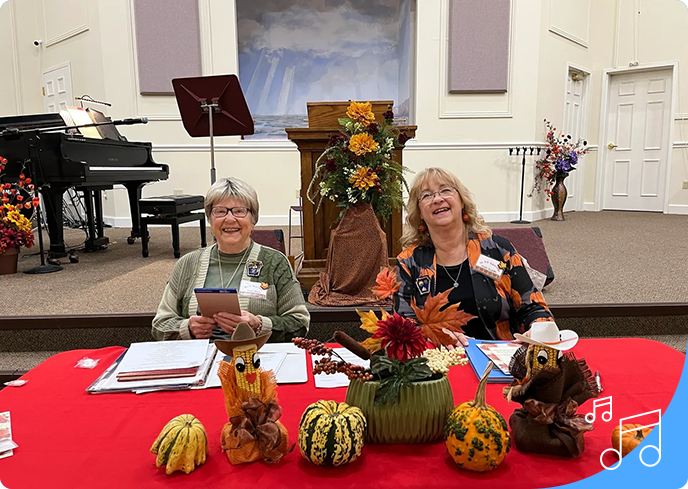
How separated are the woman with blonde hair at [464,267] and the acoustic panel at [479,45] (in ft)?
17.1

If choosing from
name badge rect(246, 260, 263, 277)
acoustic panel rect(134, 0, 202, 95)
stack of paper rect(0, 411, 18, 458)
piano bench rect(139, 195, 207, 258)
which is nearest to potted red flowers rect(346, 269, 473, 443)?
stack of paper rect(0, 411, 18, 458)

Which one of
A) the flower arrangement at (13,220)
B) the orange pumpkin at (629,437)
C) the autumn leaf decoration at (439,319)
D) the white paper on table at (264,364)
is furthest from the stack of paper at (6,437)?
the flower arrangement at (13,220)

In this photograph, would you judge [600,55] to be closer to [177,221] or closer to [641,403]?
[177,221]

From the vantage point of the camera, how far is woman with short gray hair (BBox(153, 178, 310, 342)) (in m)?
1.74

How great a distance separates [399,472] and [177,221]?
3963 mm

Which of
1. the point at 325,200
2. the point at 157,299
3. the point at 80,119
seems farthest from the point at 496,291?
the point at 80,119

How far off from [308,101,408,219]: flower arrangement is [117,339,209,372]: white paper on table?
5.53 feet

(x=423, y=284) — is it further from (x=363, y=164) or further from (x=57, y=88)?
(x=57, y=88)

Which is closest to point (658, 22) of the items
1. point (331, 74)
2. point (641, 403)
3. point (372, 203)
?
point (331, 74)

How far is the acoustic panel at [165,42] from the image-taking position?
20.1 feet

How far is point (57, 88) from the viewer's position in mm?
7145

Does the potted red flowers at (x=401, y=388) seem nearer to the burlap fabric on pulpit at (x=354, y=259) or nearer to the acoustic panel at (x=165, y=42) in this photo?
the burlap fabric on pulpit at (x=354, y=259)

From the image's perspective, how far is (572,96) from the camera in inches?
313

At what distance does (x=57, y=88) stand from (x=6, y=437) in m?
7.53
